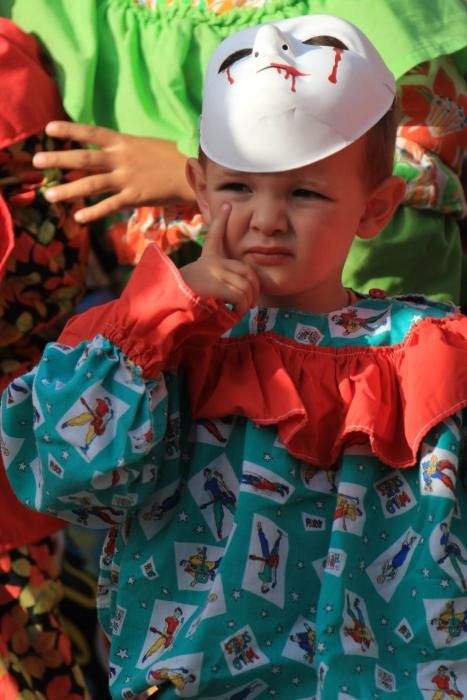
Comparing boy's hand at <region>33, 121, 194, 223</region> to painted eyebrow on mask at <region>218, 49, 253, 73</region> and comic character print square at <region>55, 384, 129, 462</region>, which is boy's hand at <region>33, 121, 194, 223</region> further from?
comic character print square at <region>55, 384, 129, 462</region>

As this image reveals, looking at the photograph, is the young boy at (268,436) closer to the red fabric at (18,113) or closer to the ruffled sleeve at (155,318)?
the ruffled sleeve at (155,318)

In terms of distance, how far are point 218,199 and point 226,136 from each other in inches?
3.1

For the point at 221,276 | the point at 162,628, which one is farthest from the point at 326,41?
the point at 162,628

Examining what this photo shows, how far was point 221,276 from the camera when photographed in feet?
5.14

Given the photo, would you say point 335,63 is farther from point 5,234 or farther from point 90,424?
point 5,234

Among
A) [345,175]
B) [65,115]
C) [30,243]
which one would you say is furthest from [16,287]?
[345,175]

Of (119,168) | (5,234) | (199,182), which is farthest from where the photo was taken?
(119,168)

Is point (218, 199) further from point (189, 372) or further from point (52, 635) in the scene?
point (52, 635)

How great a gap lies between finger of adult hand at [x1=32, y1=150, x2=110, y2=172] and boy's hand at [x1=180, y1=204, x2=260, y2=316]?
2.17 ft

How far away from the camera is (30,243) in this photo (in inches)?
85.3

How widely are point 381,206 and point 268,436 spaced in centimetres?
37

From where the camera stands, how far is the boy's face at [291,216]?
1.60 metres

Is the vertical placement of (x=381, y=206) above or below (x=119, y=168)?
above

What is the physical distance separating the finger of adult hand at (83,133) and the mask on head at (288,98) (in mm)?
577
